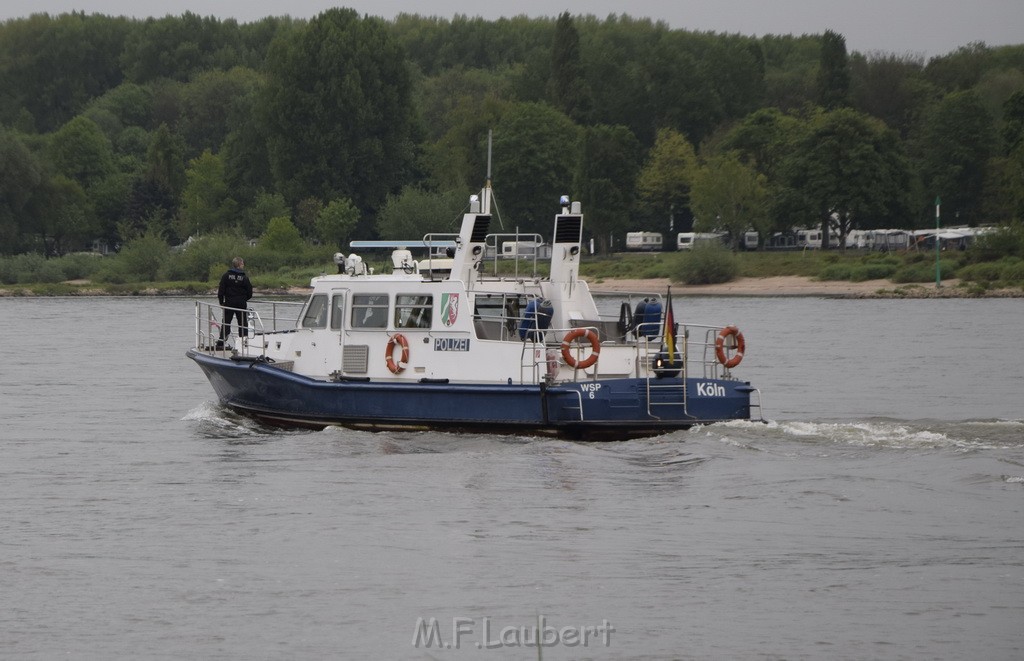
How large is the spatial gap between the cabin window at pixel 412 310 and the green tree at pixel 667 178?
80813 mm

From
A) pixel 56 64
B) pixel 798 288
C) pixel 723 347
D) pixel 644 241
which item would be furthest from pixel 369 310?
pixel 56 64

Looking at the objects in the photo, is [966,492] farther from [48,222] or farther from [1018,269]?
[48,222]

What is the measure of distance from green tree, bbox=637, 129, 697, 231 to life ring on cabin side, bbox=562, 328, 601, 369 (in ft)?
268

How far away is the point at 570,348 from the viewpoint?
71.3ft

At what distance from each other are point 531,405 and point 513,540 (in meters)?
5.36

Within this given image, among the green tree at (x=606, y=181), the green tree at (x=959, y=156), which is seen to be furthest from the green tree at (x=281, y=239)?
the green tree at (x=959, y=156)

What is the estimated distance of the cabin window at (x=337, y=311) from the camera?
76.9ft

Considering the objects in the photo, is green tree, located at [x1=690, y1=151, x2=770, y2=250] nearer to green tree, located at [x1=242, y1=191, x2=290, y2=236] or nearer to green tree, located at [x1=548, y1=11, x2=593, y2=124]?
green tree, located at [x1=548, y1=11, x2=593, y2=124]

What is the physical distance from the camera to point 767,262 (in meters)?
83.6

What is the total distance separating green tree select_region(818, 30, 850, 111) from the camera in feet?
365

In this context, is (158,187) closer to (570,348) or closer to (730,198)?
(730,198)

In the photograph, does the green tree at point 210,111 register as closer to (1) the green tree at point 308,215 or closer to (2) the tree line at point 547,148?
(2) the tree line at point 547,148

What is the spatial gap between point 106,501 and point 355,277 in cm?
599

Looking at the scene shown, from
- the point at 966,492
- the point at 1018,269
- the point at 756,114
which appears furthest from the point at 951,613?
the point at 756,114
